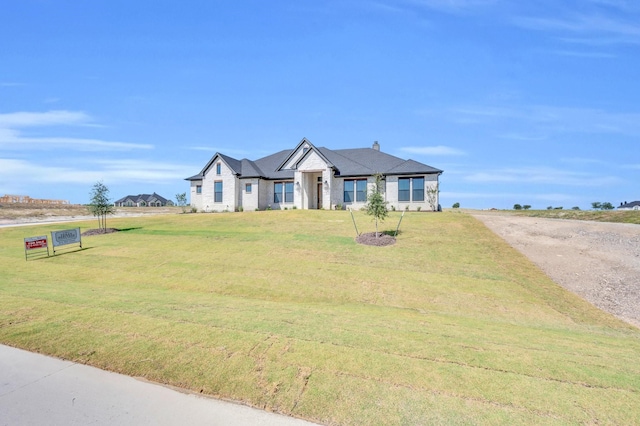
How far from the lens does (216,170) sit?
42562 millimetres

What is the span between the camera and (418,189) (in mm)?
35531

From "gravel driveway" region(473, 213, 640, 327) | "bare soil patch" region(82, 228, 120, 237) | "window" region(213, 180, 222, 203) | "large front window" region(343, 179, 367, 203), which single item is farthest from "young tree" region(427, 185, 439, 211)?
"bare soil patch" region(82, 228, 120, 237)

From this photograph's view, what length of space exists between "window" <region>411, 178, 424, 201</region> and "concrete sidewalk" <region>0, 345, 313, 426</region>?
110 ft

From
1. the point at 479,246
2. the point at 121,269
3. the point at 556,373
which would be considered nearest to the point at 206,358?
the point at 556,373

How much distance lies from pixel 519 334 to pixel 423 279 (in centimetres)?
617

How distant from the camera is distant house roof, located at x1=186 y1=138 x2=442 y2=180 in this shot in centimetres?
3662

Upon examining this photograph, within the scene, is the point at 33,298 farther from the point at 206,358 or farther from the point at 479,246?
the point at 479,246

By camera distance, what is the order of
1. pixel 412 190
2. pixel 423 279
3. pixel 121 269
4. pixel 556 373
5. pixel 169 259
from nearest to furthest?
pixel 556 373
pixel 423 279
pixel 121 269
pixel 169 259
pixel 412 190

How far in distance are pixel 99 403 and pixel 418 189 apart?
34.3 metres

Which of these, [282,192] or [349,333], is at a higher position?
[282,192]

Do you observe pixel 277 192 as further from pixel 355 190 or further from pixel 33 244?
pixel 33 244

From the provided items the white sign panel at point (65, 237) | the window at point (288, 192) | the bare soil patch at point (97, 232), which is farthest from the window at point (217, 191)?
the white sign panel at point (65, 237)

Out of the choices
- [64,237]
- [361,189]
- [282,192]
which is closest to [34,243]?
[64,237]

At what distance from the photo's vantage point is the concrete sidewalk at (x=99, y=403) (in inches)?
176
